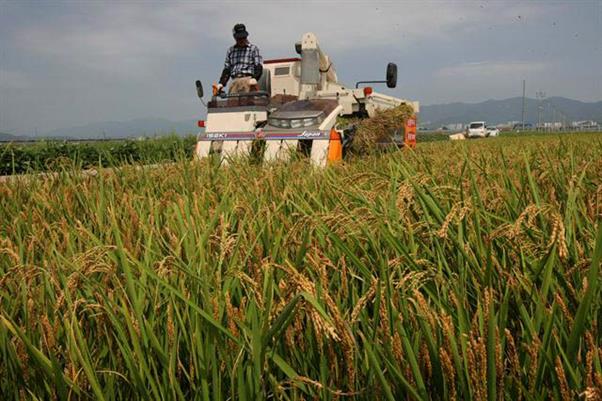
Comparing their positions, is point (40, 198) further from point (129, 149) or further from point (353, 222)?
point (129, 149)

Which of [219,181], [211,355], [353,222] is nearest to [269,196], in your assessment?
Result: [219,181]

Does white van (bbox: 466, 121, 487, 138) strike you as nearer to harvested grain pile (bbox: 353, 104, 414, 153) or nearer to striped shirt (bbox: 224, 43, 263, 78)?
harvested grain pile (bbox: 353, 104, 414, 153)

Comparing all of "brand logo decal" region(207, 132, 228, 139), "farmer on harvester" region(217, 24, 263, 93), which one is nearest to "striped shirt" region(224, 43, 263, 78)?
"farmer on harvester" region(217, 24, 263, 93)

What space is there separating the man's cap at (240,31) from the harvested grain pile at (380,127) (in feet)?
7.59

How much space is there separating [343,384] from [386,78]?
278 inches

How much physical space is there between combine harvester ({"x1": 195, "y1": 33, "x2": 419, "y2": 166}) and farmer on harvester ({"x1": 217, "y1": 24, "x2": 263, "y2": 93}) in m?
0.30

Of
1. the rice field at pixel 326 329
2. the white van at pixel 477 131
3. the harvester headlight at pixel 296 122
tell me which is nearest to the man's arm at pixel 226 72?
the harvester headlight at pixel 296 122

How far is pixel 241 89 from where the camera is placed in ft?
24.5

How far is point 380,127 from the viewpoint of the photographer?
814cm

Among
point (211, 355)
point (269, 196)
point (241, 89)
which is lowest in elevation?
point (211, 355)

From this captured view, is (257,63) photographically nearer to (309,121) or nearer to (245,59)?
(245,59)

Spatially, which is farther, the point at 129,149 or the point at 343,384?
the point at 129,149

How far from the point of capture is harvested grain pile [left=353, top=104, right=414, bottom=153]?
728 cm

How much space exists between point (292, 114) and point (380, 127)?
6.96ft
